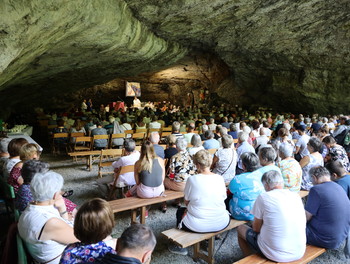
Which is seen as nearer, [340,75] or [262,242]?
[262,242]

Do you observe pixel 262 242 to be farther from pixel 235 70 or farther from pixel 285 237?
pixel 235 70

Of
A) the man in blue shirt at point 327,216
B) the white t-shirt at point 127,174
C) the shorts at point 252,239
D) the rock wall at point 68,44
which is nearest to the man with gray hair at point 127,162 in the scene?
the white t-shirt at point 127,174

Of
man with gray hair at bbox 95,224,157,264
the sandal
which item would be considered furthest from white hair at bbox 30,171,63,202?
the sandal

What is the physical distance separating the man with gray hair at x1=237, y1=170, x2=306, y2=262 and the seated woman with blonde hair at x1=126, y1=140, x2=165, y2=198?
1.61m

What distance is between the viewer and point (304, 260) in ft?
8.58

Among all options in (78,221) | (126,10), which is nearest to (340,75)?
(126,10)

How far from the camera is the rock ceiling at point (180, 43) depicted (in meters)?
5.40

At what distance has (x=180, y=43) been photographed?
45.9 ft

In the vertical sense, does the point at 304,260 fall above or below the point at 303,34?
below

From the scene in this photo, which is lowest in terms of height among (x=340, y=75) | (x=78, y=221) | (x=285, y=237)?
(x=285, y=237)

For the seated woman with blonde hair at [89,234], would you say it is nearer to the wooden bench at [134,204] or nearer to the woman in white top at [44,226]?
the woman in white top at [44,226]

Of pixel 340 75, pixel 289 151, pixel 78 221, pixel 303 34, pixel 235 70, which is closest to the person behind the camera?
pixel 78 221

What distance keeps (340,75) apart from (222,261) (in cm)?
1434

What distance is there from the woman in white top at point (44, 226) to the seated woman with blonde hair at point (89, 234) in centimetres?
41
